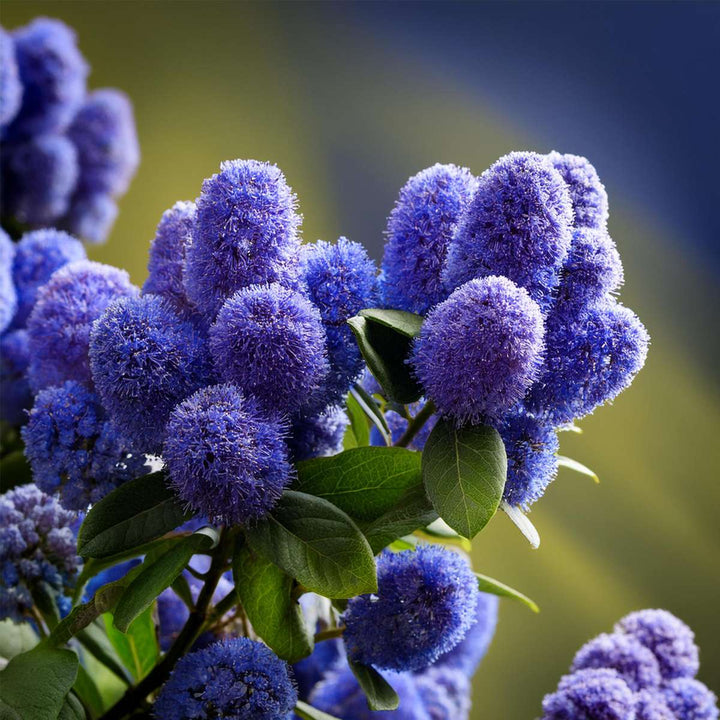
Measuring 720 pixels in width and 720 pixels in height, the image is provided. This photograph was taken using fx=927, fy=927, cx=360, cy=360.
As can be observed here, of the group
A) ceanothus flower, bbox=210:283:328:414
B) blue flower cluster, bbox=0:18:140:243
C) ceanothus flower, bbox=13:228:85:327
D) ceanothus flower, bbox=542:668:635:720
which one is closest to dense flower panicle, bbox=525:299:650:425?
ceanothus flower, bbox=210:283:328:414

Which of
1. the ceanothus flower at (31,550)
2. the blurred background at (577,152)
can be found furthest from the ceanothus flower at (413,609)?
the blurred background at (577,152)

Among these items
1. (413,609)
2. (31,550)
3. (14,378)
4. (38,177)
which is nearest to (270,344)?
(413,609)

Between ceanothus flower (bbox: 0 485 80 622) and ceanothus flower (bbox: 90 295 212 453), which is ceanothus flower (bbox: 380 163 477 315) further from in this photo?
ceanothus flower (bbox: 0 485 80 622)

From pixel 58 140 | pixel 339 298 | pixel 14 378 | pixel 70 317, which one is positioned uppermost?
pixel 339 298

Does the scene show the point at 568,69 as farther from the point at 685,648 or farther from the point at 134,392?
the point at 134,392

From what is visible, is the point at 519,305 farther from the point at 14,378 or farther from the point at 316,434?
the point at 14,378

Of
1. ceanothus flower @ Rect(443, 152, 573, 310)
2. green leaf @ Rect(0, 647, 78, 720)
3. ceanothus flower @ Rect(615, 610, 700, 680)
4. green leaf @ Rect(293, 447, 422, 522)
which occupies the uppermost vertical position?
ceanothus flower @ Rect(443, 152, 573, 310)

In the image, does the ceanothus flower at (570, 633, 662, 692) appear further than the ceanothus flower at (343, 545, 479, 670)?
Yes
